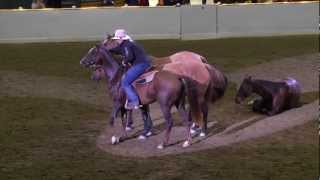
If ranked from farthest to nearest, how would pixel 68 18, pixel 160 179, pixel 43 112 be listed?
pixel 68 18
pixel 43 112
pixel 160 179

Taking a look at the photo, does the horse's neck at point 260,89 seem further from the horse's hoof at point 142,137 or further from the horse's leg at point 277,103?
the horse's hoof at point 142,137

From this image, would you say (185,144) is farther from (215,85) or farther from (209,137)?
(215,85)

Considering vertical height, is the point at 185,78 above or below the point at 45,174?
above

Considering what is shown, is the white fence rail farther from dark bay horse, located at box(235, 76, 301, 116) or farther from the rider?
the rider

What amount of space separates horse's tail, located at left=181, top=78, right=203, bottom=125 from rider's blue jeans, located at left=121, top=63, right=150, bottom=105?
0.74 m

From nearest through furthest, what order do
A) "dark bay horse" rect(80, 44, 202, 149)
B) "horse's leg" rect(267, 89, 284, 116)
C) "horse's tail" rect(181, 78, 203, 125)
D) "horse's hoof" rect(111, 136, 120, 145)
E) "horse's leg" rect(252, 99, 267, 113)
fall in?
"dark bay horse" rect(80, 44, 202, 149), "horse's tail" rect(181, 78, 203, 125), "horse's hoof" rect(111, 136, 120, 145), "horse's leg" rect(267, 89, 284, 116), "horse's leg" rect(252, 99, 267, 113)

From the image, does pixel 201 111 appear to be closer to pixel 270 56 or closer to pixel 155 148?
pixel 155 148

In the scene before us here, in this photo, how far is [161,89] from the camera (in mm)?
9977

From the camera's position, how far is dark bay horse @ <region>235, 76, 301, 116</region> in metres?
12.5

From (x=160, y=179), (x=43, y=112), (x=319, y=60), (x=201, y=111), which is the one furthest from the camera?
(x=319, y=60)

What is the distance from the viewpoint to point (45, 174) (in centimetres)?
911

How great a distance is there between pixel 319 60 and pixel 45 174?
11.5m

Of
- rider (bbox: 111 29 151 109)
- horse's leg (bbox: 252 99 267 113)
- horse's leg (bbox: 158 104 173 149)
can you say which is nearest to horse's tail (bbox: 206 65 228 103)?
horse's leg (bbox: 158 104 173 149)

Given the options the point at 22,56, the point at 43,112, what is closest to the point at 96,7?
the point at 22,56
